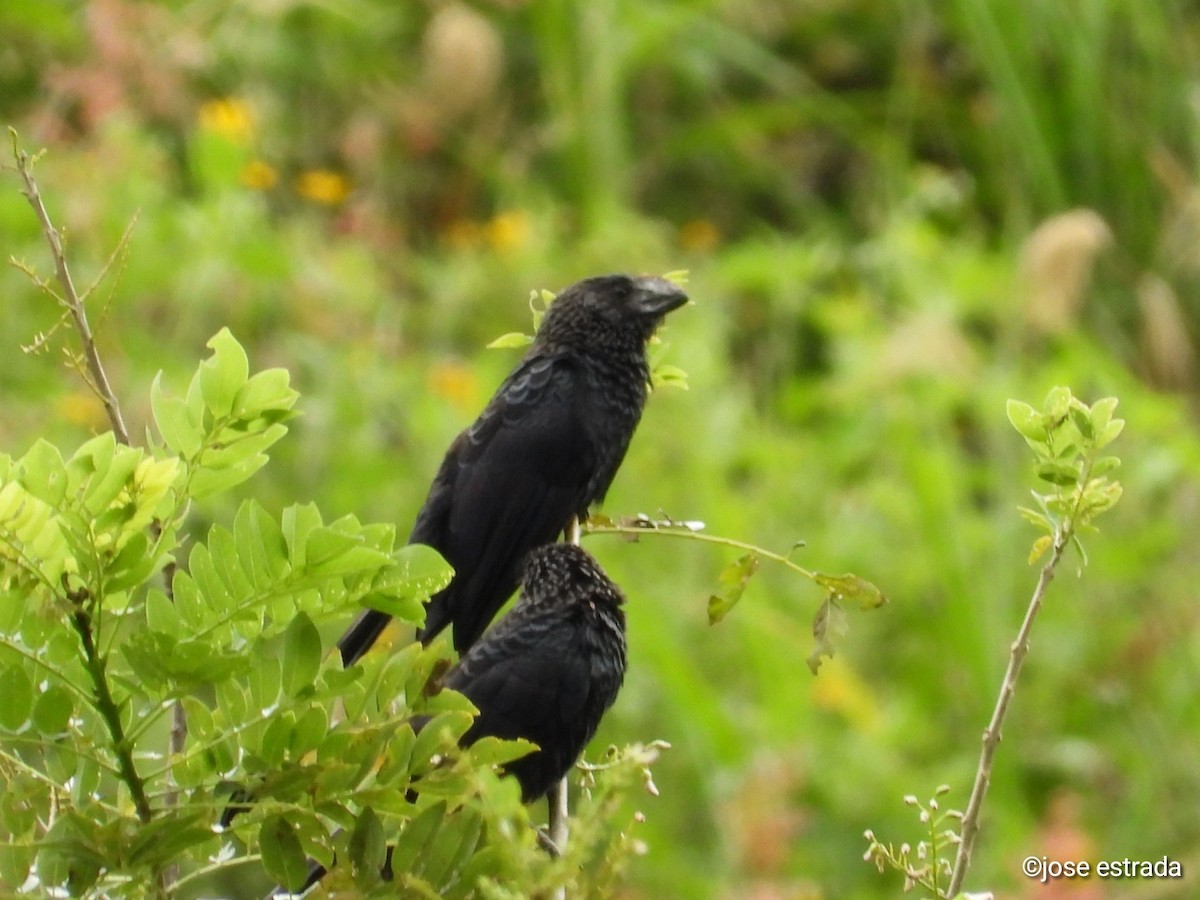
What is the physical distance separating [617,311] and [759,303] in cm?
357

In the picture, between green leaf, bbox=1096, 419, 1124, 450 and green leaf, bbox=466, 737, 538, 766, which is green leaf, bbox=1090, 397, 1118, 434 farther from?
green leaf, bbox=466, 737, 538, 766

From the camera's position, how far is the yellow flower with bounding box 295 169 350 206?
5.75 metres

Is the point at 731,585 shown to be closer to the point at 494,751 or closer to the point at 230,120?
the point at 494,751

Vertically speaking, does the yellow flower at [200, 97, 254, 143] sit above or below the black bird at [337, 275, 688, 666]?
above

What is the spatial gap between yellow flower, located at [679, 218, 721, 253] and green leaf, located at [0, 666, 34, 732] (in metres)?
5.05

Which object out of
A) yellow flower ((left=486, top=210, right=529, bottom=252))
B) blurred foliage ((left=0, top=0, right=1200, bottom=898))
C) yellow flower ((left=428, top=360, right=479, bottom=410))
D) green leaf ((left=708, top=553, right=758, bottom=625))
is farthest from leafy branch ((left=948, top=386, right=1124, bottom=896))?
yellow flower ((left=486, top=210, right=529, bottom=252))

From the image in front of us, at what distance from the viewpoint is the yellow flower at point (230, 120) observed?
207 inches

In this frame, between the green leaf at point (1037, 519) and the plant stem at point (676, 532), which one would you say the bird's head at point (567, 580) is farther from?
the green leaf at point (1037, 519)

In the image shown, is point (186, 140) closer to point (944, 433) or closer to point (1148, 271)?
point (944, 433)

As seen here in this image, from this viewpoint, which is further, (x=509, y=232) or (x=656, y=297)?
(x=509, y=232)

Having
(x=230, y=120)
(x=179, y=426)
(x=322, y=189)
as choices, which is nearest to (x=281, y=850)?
(x=179, y=426)

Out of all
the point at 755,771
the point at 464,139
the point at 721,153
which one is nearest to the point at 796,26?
the point at 721,153

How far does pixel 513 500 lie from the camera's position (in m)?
2.96

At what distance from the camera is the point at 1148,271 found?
242 inches
